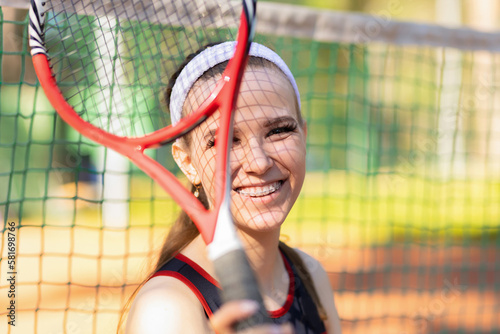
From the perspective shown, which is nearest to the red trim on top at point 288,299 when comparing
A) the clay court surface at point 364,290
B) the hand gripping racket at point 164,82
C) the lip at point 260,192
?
the lip at point 260,192

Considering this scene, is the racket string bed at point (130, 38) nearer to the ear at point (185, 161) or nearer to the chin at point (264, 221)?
the ear at point (185, 161)

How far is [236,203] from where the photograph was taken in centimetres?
145

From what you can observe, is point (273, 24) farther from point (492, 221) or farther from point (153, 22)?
point (492, 221)

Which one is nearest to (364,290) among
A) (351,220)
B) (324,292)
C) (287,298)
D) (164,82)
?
(351,220)

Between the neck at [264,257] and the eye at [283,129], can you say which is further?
the neck at [264,257]

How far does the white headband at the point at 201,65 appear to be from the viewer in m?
1.47

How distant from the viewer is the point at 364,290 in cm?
424

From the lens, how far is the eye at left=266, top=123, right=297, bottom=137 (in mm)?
1454

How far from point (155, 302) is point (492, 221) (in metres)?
6.81

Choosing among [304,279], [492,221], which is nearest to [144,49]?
[304,279]

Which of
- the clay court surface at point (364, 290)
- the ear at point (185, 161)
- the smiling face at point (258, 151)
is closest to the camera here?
the smiling face at point (258, 151)

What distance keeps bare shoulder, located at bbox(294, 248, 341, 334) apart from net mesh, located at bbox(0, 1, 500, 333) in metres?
0.65

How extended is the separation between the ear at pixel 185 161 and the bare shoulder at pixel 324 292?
0.52 metres

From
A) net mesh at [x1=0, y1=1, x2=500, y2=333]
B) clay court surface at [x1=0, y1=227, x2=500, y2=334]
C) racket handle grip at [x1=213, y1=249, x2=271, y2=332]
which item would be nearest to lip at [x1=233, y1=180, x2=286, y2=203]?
racket handle grip at [x1=213, y1=249, x2=271, y2=332]
